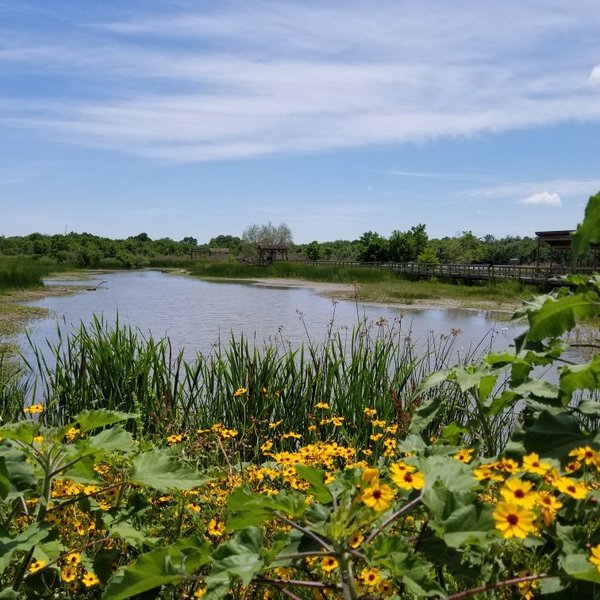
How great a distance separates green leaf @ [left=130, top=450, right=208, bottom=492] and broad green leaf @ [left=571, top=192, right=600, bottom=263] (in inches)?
43.5

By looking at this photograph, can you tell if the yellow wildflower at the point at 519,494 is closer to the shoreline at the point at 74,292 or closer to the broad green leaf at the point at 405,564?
the broad green leaf at the point at 405,564

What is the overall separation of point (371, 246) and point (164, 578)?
65.1m

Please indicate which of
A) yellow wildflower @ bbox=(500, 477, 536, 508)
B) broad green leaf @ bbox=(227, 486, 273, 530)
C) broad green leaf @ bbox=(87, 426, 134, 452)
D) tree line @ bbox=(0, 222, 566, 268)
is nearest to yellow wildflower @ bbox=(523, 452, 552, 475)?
yellow wildflower @ bbox=(500, 477, 536, 508)

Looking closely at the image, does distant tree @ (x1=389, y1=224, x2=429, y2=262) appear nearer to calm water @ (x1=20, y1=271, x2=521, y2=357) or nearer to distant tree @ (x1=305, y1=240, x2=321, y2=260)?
distant tree @ (x1=305, y1=240, x2=321, y2=260)

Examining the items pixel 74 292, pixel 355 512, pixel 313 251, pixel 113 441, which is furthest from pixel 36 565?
pixel 313 251

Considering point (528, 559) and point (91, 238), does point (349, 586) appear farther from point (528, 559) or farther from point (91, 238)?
point (91, 238)

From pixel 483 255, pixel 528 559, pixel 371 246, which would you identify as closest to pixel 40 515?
pixel 528 559

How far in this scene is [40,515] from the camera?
1611 millimetres

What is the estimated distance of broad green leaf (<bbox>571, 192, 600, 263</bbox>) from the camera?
155 cm

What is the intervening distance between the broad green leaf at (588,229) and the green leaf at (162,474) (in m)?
1.10

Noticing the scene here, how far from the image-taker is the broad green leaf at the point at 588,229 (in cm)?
155

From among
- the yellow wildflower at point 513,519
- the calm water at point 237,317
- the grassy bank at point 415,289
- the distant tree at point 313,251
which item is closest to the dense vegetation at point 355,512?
the yellow wildflower at point 513,519

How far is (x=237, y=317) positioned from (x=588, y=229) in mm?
19175

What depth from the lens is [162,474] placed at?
168 cm
